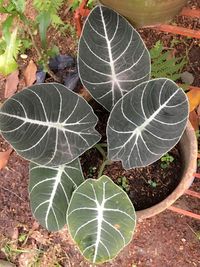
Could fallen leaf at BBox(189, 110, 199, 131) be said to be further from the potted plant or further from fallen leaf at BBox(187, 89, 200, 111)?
the potted plant

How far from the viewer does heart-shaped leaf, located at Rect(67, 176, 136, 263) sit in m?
1.46

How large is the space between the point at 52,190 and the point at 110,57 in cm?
44

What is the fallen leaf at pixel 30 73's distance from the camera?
81.6 inches

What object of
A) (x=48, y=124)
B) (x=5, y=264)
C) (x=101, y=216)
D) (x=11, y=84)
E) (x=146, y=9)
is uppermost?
(x=146, y=9)

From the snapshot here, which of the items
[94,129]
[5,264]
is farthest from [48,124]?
[5,264]

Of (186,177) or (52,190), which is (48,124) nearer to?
(52,190)

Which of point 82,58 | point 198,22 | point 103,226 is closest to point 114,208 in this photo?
point 103,226

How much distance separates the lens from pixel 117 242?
1.47 m

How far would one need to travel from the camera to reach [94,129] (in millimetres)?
1468

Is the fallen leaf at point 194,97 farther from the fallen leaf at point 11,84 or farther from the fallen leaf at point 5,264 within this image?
the fallen leaf at point 5,264

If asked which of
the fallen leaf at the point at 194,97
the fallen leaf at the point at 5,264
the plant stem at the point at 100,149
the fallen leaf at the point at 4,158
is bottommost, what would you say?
the fallen leaf at the point at 5,264

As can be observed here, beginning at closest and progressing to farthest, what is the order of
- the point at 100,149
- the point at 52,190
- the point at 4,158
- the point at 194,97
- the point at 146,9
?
the point at 146,9 → the point at 52,190 → the point at 100,149 → the point at 194,97 → the point at 4,158

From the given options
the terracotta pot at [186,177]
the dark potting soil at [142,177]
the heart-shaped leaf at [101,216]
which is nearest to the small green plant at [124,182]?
the dark potting soil at [142,177]

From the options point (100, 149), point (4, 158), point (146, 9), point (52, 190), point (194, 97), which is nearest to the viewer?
point (146, 9)
